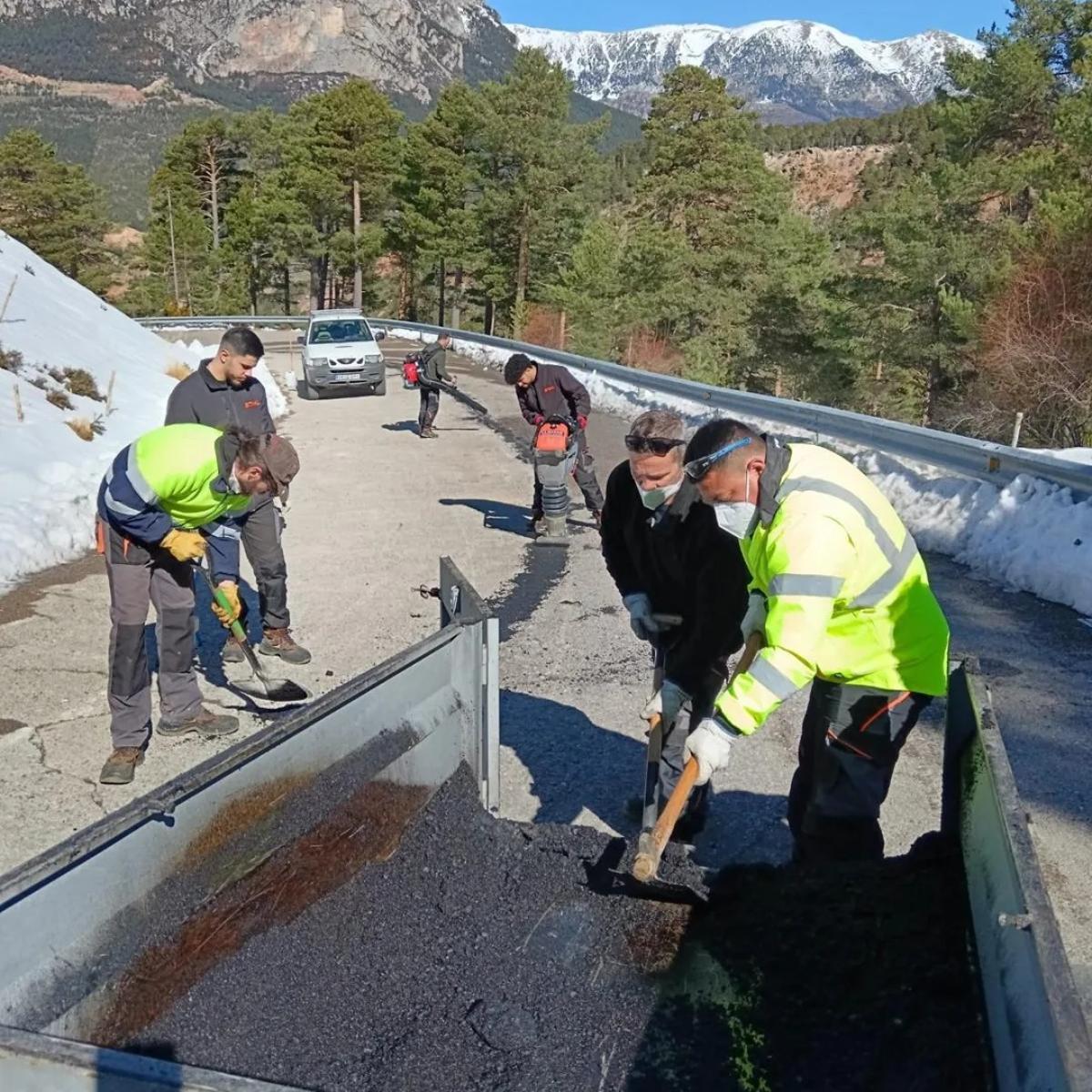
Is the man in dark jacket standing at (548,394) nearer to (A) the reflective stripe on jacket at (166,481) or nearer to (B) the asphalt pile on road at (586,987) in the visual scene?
(A) the reflective stripe on jacket at (166,481)

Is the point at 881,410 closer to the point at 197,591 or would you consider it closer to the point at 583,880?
the point at 197,591

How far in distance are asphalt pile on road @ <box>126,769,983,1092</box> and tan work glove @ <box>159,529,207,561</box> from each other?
1.86 m

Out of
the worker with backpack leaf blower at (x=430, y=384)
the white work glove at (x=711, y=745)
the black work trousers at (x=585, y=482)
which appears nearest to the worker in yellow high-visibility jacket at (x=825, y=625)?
the white work glove at (x=711, y=745)

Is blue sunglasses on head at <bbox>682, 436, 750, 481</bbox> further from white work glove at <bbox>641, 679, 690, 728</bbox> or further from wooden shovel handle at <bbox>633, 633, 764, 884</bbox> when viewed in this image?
white work glove at <bbox>641, 679, 690, 728</bbox>

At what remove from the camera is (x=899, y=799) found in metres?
4.37

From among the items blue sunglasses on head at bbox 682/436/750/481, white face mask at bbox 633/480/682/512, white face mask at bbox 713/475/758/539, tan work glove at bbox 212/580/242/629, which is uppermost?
blue sunglasses on head at bbox 682/436/750/481

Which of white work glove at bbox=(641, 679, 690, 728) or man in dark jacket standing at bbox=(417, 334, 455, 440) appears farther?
man in dark jacket standing at bbox=(417, 334, 455, 440)

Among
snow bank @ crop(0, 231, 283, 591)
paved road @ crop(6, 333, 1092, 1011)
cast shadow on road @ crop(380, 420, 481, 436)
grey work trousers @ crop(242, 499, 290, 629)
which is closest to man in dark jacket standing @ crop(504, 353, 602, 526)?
paved road @ crop(6, 333, 1092, 1011)

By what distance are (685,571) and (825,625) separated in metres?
1.03

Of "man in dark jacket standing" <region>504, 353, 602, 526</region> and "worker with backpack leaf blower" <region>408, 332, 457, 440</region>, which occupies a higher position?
"man in dark jacket standing" <region>504, 353, 602, 526</region>

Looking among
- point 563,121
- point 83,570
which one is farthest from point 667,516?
point 563,121

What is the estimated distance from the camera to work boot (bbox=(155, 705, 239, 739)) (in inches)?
194

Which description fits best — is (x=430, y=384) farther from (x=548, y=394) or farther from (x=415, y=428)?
(x=548, y=394)

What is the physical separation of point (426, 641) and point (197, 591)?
3836 millimetres
